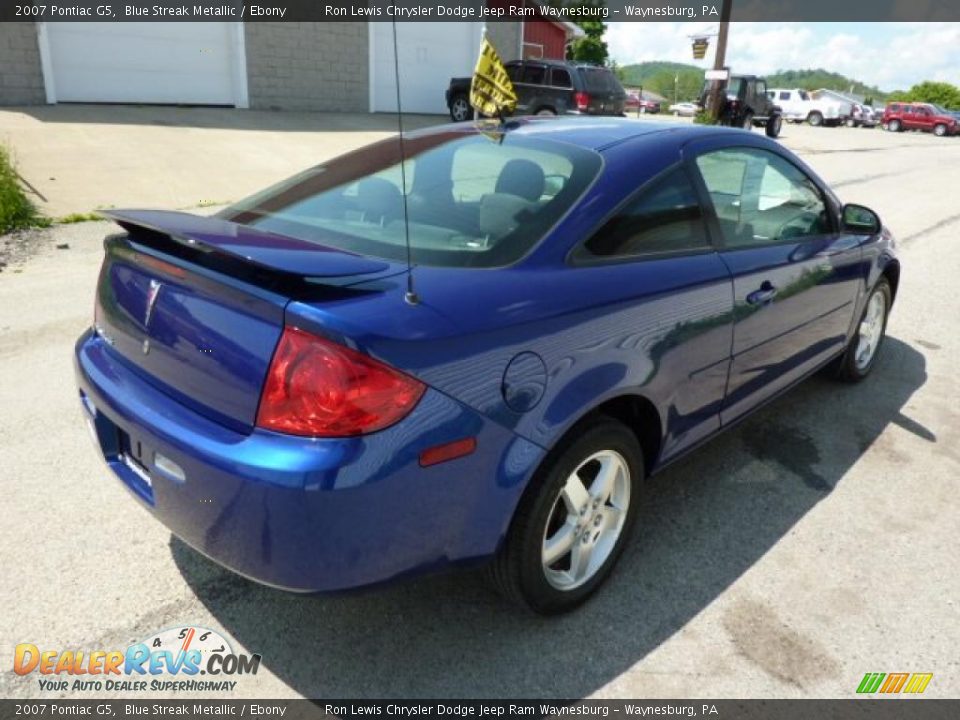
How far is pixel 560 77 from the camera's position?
18234 mm

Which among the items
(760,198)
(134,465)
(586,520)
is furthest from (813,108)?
(134,465)

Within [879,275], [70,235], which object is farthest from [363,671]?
[70,235]

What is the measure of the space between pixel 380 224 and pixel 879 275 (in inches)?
124

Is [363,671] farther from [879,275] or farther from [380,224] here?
[879,275]

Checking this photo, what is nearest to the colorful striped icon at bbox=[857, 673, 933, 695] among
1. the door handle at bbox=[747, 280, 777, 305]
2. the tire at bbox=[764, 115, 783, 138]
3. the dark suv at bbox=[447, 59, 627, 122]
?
the door handle at bbox=[747, 280, 777, 305]

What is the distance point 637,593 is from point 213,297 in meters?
1.73

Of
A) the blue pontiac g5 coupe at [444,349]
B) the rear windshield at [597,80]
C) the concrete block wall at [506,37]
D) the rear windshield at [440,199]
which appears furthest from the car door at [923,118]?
the rear windshield at [440,199]

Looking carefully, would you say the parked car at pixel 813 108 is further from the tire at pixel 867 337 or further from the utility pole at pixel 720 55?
the tire at pixel 867 337

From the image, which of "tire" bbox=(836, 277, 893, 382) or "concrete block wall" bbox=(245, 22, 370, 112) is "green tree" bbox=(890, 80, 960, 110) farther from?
"tire" bbox=(836, 277, 893, 382)

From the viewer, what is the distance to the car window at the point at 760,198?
305 cm

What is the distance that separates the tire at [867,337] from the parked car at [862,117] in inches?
1580

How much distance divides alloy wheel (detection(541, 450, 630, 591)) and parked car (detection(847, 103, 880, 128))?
43.0 metres

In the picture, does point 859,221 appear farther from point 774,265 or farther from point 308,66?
point 308,66

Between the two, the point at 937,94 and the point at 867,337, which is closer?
the point at 867,337
